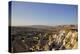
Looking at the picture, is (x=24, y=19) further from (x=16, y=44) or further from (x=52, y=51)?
(x=52, y=51)

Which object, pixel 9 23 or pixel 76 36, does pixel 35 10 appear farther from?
pixel 76 36

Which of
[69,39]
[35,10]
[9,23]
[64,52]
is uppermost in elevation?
[35,10]

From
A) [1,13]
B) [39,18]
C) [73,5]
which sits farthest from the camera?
[73,5]

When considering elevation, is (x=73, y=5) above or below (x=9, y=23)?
above

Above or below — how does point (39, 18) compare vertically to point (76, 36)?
above

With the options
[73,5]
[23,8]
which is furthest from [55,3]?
[23,8]

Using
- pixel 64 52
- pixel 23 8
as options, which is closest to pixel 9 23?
pixel 23 8

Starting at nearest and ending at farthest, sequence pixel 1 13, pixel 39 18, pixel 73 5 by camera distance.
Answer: pixel 1 13
pixel 39 18
pixel 73 5

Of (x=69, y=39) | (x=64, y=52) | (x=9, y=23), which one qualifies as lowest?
(x=64, y=52)

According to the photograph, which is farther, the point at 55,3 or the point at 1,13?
the point at 55,3
